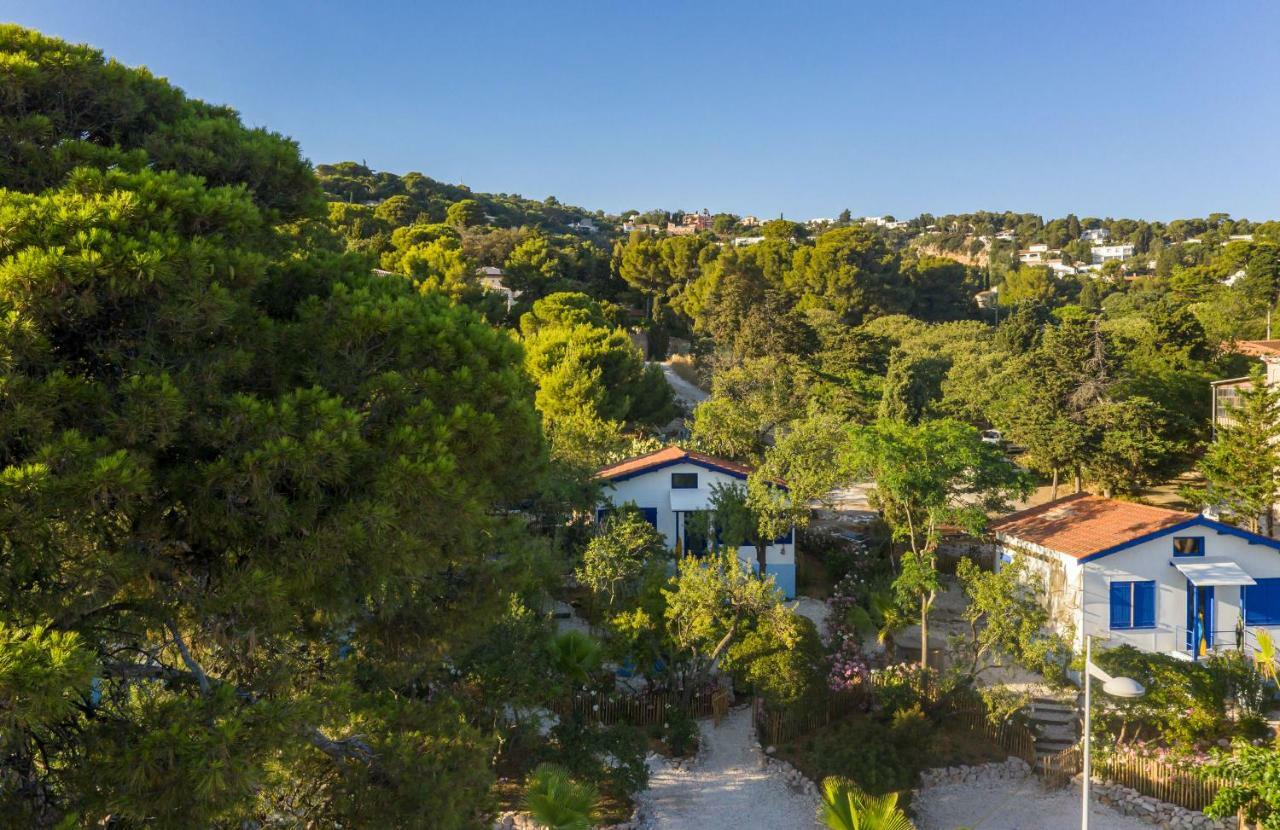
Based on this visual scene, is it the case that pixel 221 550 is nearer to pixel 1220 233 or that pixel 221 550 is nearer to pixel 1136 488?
pixel 1136 488

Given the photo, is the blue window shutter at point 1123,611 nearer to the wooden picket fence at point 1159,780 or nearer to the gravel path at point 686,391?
the wooden picket fence at point 1159,780

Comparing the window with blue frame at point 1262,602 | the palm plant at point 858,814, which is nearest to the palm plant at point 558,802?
the palm plant at point 858,814

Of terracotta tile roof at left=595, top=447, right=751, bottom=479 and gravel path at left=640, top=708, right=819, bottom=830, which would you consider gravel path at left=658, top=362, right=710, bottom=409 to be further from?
gravel path at left=640, top=708, right=819, bottom=830

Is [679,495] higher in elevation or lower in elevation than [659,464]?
lower

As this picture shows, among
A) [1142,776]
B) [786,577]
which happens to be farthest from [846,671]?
[786,577]

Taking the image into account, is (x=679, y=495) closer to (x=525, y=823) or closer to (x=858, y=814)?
(x=525, y=823)

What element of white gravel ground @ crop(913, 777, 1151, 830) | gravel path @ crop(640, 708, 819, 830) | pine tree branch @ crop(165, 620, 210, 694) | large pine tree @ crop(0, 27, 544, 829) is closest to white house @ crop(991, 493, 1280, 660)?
white gravel ground @ crop(913, 777, 1151, 830)

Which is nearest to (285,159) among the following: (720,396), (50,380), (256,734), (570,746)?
(50,380)
